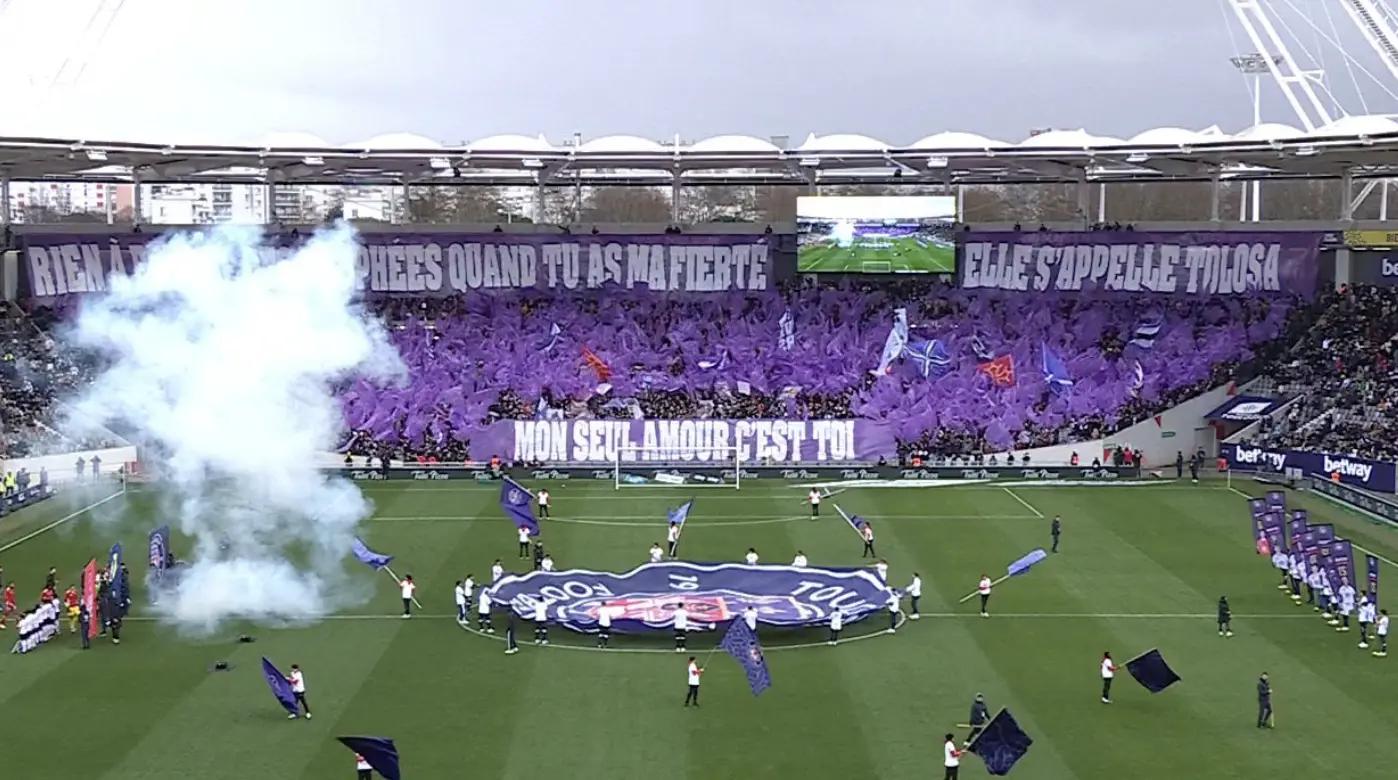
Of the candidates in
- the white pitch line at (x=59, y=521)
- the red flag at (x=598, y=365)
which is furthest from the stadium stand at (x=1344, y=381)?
the white pitch line at (x=59, y=521)

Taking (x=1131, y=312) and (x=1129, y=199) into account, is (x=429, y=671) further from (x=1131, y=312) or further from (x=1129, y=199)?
(x=1129, y=199)

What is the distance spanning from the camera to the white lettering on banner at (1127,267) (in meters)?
62.9

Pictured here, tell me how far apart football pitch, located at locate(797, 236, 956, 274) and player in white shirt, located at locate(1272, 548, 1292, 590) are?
29.4 metres

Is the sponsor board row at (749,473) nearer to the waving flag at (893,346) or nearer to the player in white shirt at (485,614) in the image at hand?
the waving flag at (893,346)

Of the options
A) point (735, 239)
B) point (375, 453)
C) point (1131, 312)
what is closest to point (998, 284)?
point (1131, 312)

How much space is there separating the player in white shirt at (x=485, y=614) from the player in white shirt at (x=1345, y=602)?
1748 centimetres

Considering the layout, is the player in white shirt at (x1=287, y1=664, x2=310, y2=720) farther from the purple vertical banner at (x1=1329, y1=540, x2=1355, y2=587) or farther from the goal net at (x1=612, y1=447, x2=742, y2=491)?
the goal net at (x1=612, y1=447, x2=742, y2=491)

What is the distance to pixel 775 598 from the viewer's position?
102ft

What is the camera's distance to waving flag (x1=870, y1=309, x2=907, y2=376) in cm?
6038

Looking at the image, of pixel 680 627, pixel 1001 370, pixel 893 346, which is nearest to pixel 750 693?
pixel 680 627

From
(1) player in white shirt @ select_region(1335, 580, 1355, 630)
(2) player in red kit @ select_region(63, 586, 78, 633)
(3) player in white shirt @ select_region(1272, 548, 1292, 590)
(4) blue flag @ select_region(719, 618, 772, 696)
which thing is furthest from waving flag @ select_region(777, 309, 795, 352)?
(4) blue flag @ select_region(719, 618, 772, 696)

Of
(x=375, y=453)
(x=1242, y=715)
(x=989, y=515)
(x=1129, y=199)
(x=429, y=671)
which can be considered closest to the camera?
(x=1242, y=715)

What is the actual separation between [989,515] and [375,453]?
73.6ft

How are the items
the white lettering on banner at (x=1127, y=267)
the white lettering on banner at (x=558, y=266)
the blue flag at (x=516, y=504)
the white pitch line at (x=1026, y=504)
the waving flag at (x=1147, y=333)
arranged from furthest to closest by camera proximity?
1. the white lettering on banner at (x=558, y=266)
2. the white lettering on banner at (x=1127, y=267)
3. the waving flag at (x=1147, y=333)
4. the white pitch line at (x=1026, y=504)
5. the blue flag at (x=516, y=504)
